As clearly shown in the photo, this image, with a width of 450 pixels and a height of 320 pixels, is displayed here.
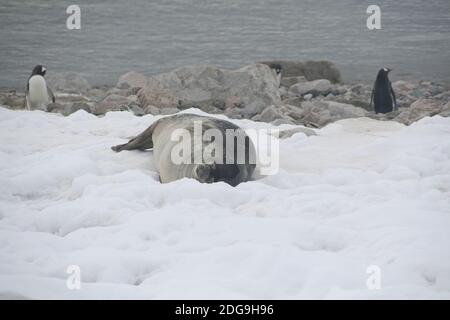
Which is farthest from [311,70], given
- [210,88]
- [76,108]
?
[76,108]

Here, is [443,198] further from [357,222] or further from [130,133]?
[130,133]

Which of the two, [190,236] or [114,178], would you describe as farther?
[114,178]

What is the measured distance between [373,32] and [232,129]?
727 inches

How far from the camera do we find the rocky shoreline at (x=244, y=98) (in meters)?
10.9

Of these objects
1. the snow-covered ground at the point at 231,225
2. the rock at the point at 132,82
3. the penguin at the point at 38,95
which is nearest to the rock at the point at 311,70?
the rock at the point at 132,82

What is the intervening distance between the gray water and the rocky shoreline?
2.58m

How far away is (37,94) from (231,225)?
27.0 feet

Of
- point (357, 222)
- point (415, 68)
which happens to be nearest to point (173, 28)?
point (415, 68)

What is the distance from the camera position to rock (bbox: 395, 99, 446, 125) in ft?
34.4

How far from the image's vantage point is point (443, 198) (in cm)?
577

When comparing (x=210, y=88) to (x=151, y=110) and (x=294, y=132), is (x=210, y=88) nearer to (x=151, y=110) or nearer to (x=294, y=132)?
(x=151, y=110)

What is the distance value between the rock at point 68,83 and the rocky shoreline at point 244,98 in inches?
17.0

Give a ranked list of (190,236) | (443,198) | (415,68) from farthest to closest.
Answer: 1. (415,68)
2. (443,198)
3. (190,236)

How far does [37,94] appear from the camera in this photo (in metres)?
12.4
